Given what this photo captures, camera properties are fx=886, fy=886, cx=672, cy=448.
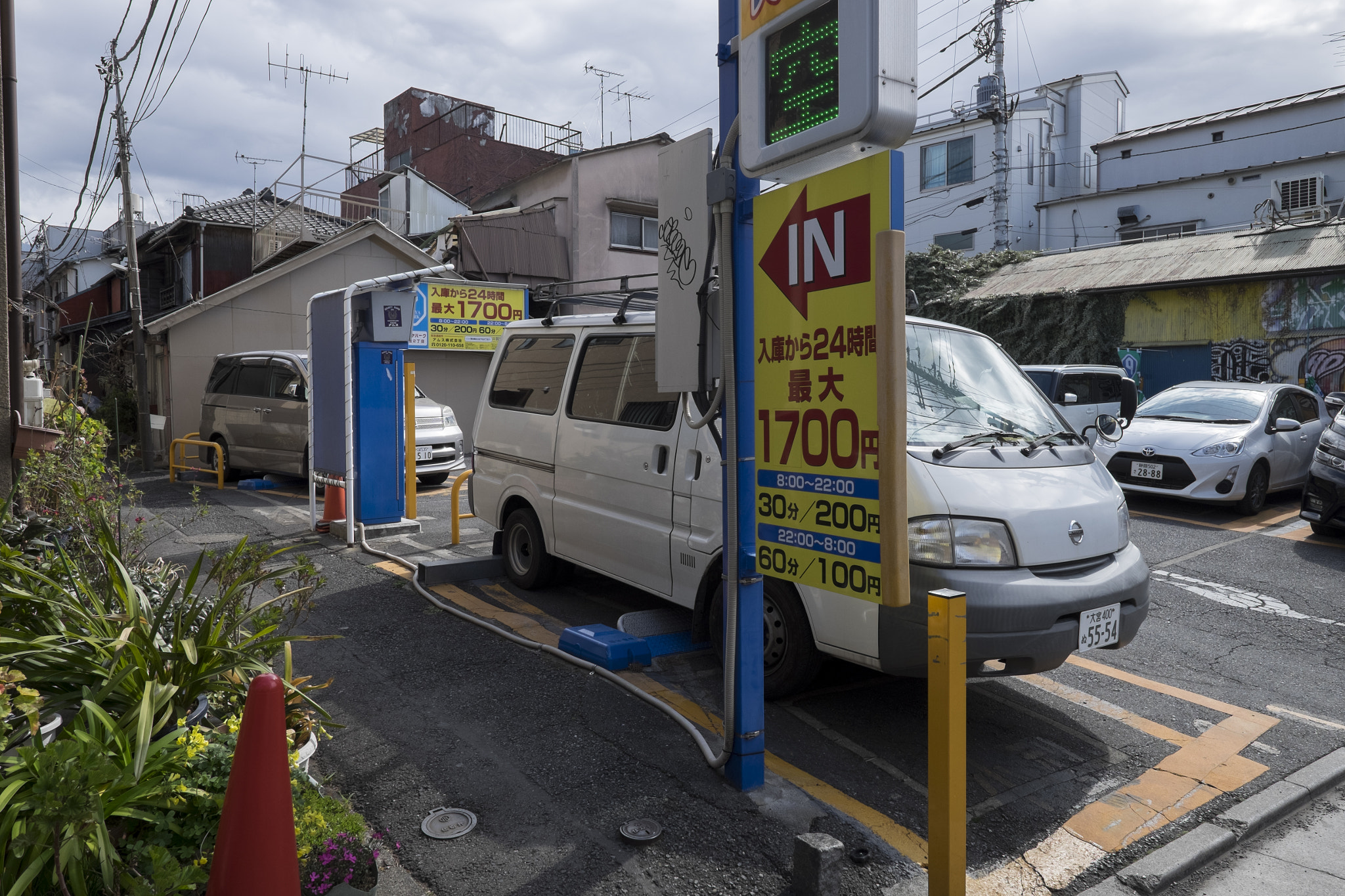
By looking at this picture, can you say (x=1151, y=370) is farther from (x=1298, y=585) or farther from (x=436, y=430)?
(x=436, y=430)

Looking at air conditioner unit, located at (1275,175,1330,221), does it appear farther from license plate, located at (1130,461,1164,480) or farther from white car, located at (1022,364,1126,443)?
license plate, located at (1130,461,1164,480)

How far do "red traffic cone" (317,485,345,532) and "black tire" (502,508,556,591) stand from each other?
9.86ft

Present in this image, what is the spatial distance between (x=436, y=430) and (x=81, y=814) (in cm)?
1054

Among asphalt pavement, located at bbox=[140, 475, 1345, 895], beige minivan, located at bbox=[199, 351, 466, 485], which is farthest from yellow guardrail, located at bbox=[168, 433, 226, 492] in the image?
asphalt pavement, located at bbox=[140, 475, 1345, 895]

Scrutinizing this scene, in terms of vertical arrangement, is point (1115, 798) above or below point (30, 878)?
below

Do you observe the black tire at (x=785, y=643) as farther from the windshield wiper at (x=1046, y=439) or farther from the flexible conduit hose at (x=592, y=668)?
the windshield wiper at (x=1046, y=439)

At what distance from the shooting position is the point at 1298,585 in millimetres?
7109

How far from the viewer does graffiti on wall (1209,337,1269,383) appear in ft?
56.6

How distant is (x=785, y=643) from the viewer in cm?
→ 424

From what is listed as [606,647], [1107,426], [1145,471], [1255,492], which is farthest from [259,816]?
[1255,492]

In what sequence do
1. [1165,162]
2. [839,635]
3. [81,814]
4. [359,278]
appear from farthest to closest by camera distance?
[1165,162] → [359,278] → [839,635] → [81,814]

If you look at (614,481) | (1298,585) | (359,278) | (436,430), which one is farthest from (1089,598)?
(359,278)

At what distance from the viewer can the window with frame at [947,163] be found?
29.9 metres

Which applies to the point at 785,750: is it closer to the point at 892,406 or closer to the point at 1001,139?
the point at 892,406
